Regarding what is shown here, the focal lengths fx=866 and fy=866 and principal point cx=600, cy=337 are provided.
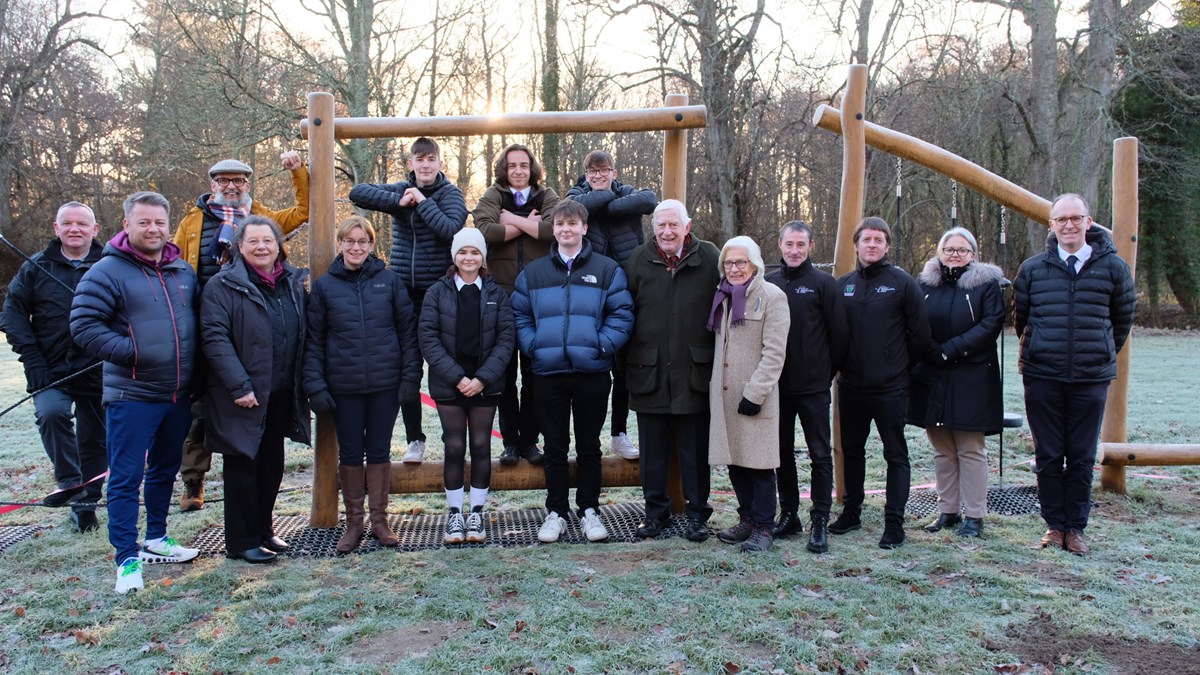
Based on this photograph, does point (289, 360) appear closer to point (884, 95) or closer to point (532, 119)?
point (532, 119)

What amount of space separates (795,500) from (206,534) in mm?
3549

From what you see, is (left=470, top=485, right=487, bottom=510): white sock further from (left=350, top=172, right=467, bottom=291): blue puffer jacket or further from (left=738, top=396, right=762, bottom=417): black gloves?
(left=738, top=396, right=762, bottom=417): black gloves

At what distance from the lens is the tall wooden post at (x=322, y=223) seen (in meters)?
5.34

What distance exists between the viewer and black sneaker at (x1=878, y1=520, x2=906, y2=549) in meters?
4.89

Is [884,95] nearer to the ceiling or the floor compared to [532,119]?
nearer to the ceiling

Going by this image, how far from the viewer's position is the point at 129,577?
426cm

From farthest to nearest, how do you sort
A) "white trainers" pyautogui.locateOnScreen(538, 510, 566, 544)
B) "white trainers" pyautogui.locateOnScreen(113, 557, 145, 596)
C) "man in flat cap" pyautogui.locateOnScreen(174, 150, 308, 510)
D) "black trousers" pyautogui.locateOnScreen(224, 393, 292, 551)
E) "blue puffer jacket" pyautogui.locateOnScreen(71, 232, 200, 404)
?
"man in flat cap" pyautogui.locateOnScreen(174, 150, 308, 510), "white trainers" pyautogui.locateOnScreen(538, 510, 566, 544), "black trousers" pyautogui.locateOnScreen(224, 393, 292, 551), "white trainers" pyautogui.locateOnScreen(113, 557, 145, 596), "blue puffer jacket" pyautogui.locateOnScreen(71, 232, 200, 404)

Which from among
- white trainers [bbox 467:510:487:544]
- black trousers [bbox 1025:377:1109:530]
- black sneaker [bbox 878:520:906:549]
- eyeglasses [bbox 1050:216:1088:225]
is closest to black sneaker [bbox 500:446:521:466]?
white trainers [bbox 467:510:487:544]

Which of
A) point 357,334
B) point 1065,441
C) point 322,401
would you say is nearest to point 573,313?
point 357,334

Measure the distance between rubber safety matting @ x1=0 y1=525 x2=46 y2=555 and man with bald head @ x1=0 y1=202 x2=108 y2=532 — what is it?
0.33m

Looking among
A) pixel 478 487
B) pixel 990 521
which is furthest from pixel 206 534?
pixel 990 521

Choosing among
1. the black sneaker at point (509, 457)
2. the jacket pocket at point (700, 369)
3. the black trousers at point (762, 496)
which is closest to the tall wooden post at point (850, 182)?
the black trousers at point (762, 496)

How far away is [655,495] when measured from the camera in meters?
5.16

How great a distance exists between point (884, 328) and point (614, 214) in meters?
1.76
